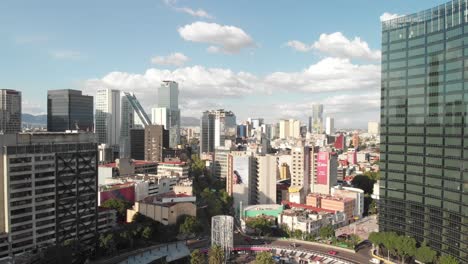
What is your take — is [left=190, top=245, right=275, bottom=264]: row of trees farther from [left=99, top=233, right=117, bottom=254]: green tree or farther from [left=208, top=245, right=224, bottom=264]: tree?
[left=99, top=233, right=117, bottom=254]: green tree

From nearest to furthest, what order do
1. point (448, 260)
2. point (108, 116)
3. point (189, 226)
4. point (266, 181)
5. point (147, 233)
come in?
point (448, 260), point (147, 233), point (189, 226), point (266, 181), point (108, 116)

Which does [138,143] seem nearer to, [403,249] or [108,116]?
[108,116]

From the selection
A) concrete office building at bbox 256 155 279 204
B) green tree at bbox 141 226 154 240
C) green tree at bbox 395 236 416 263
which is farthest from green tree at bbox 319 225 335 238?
green tree at bbox 141 226 154 240

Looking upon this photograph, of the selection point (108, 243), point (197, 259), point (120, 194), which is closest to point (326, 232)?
point (197, 259)

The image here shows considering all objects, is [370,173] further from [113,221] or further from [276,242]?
[113,221]

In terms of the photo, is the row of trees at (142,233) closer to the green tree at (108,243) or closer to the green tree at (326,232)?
the green tree at (108,243)

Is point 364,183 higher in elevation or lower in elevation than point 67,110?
lower

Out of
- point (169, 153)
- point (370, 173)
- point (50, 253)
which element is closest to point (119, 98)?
point (169, 153)
